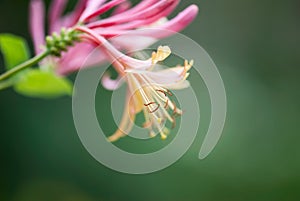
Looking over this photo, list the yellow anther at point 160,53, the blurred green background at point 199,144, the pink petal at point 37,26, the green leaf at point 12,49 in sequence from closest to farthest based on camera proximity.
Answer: the yellow anther at point 160,53, the green leaf at point 12,49, the pink petal at point 37,26, the blurred green background at point 199,144

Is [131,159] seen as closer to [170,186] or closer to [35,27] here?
[170,186]

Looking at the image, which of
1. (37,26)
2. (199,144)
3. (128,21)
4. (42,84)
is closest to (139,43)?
(128,21)

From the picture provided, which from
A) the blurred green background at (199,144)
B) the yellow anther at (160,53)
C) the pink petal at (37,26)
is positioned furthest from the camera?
the blurred green background at (199,144)

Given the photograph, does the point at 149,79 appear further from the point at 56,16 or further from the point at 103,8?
the point at 56,16

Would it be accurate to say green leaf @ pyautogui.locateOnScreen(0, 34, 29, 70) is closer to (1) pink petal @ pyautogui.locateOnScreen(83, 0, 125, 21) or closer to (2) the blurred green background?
(1) pink petal @ pyautogui.locateOnScreen(83, 0, 125, 21)

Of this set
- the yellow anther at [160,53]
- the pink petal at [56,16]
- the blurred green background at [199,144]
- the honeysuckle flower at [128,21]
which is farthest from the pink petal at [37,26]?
the blurred green background at [199,144]

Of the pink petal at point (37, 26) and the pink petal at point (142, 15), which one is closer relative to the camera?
the pink petal at point (142, 15)

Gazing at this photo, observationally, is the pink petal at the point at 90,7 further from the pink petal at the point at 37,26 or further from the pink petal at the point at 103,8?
the pink petal at the point at 37,26
